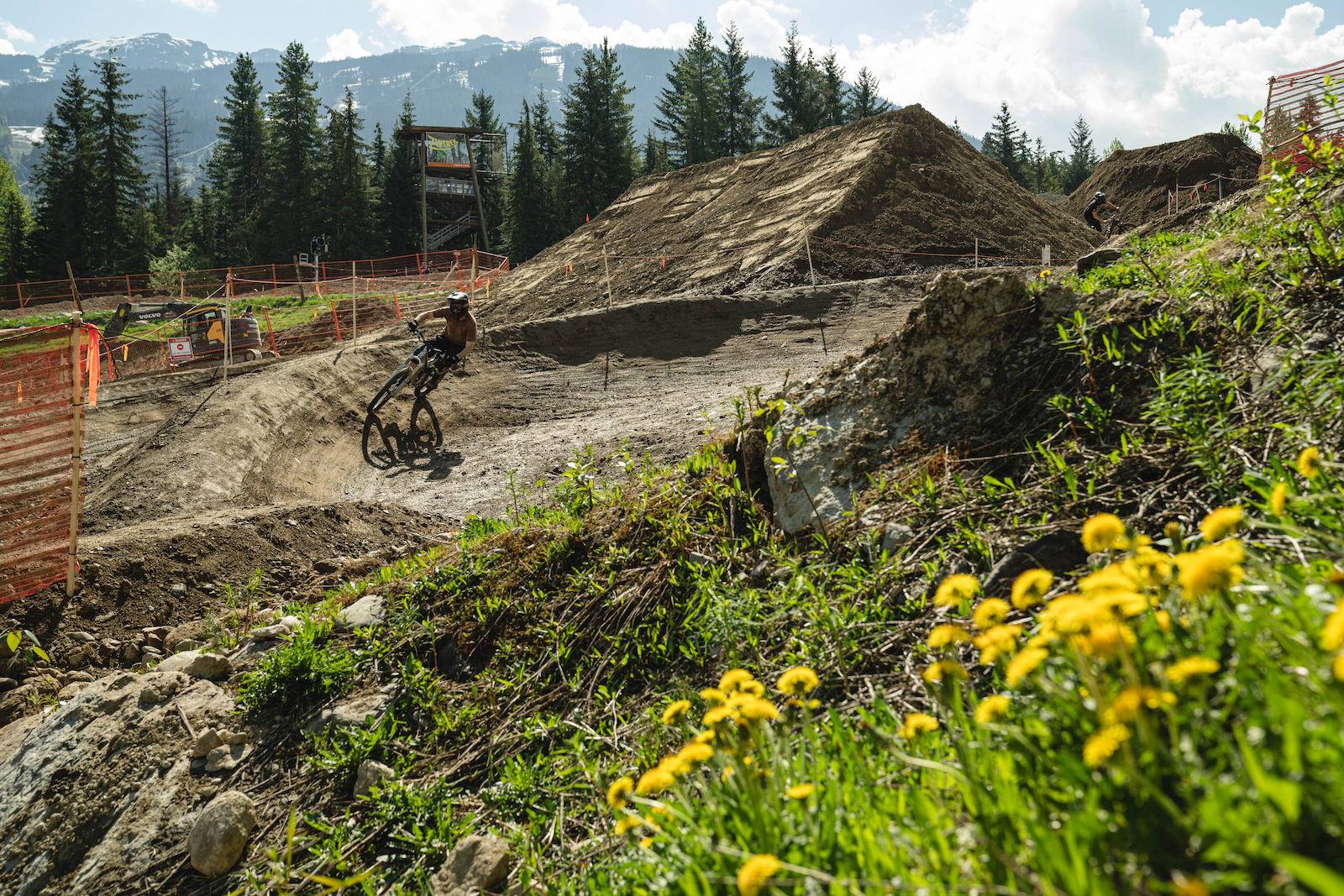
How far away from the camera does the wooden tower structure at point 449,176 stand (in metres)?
53.2

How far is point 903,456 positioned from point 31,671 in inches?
211

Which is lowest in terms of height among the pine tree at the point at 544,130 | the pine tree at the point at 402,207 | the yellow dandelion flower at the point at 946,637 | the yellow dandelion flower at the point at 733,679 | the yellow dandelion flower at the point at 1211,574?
the yellow dandelion flower at the point at 733,679

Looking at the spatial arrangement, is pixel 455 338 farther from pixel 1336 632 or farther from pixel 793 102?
pixel 793 102

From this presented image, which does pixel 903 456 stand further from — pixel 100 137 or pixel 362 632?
pixel 100 137

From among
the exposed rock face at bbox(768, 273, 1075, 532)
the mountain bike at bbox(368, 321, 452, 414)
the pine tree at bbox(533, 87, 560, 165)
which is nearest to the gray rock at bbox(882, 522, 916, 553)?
the exposed rock face at bbox(768, 273, 1075, 532)

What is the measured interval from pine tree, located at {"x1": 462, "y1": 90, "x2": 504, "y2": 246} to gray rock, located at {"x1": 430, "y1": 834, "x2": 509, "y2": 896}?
187 ft

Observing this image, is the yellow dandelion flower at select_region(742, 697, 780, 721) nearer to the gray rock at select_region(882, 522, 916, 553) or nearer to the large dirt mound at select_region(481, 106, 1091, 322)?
the gray rock at select_region(882, 522, 916, 553)

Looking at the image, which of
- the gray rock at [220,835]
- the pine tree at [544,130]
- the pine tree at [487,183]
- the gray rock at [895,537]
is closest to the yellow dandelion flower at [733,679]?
the gray rock at [895,537]

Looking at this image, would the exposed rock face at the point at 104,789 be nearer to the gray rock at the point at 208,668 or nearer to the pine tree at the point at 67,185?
the gray rock at the point at 208,668

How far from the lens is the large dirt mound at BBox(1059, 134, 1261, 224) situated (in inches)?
1206

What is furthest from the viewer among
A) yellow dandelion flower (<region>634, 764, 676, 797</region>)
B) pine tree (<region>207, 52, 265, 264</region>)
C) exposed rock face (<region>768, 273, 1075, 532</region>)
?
pine tree (<region>207, 52, 265, 264</region>)

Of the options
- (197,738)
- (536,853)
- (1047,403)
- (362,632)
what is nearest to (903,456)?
(1047,403)

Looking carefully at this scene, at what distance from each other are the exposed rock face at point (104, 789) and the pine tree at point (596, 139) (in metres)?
54.0

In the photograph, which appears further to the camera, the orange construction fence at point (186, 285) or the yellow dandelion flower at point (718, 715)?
the orange construction fence at point (186, 285)
